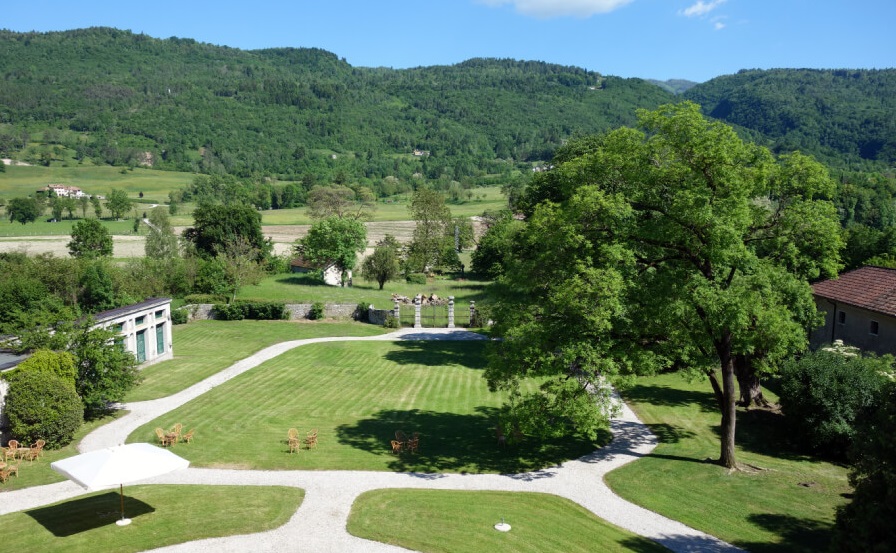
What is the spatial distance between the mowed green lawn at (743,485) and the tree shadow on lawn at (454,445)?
2.63 m

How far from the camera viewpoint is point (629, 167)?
18.6 m

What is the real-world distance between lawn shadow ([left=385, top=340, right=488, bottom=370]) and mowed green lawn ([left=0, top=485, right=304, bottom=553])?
58.1ft

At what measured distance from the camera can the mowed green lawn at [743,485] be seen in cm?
1511

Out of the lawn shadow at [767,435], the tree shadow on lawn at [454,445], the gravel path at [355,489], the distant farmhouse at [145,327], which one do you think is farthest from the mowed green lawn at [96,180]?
the lawn shadow at [767,435]

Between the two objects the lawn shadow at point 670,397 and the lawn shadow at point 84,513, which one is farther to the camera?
the lawn shadow at point 670,397

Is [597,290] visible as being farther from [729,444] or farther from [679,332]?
[729,444]

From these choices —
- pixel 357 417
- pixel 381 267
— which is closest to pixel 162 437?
pixel 357 417

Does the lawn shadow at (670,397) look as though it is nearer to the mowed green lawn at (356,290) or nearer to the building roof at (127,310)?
the mowed green lawn at (356,290)

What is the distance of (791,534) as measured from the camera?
48.7ft

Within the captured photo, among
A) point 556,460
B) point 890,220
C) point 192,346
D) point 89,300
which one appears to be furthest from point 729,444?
point 890,220

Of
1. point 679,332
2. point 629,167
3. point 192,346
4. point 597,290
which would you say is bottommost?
point 192,346

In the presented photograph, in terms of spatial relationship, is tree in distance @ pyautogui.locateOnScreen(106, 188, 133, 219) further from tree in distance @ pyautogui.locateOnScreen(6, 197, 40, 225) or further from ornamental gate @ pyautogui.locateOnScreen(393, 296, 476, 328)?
ornamental gate @ pyautogui.locateOnScreen(393, 296, 476, 328)

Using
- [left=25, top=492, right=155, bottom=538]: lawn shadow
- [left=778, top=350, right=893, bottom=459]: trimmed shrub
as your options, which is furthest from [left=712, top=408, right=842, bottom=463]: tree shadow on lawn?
[left=25, top=492, right=155, bottom=538]: lawn shadow

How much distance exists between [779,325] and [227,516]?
15474 millimetres
